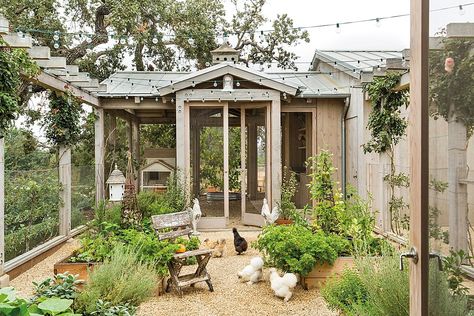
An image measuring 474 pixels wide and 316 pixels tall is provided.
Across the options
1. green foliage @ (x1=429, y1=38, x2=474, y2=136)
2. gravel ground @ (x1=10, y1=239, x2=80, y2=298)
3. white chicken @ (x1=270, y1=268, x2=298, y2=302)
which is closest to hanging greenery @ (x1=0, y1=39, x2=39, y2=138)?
gravel ground @ (x1=10, y1=239, x2=80, y2=298)

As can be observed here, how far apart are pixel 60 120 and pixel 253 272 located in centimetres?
428

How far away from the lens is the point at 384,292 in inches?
121

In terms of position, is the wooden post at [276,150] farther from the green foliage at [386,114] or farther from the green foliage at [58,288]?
the green foliage at [58,288]

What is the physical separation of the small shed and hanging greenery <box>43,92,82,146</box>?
2623mm

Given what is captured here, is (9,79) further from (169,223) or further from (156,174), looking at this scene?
(156,174)

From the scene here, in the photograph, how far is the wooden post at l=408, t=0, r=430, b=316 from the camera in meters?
1.72

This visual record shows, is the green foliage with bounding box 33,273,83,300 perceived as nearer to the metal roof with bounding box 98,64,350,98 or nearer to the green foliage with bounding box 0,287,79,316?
the green foliage with bounding box 0,287,79,316

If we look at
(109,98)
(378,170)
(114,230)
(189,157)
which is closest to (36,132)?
(109,98)

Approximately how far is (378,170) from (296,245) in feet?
12.8

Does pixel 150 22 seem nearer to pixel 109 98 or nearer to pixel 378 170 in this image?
pixel 109 98

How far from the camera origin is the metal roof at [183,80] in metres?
9.41

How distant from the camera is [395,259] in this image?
11.3ft

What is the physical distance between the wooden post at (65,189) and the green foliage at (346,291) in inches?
212

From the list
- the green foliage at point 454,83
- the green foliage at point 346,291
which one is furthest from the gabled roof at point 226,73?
the green foliage at point 454,83
